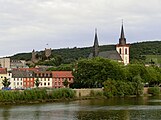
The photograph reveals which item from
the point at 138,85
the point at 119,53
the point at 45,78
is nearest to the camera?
the point at 138,85

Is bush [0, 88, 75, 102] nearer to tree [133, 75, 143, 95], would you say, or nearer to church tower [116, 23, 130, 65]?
tree [133, 75, 143, 95]

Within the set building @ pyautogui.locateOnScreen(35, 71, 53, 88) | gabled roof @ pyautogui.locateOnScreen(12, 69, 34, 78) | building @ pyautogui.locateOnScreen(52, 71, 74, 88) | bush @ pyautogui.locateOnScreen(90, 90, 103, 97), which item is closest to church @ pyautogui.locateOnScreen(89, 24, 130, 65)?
building @ pyautogui.locateOnScreen(52, 71, 74, 88)

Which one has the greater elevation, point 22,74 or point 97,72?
point 97,72

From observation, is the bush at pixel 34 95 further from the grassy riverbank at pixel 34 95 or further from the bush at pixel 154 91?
the bush at pixel 154 91

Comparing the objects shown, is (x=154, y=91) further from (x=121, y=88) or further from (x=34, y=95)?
(x=34, y=95)

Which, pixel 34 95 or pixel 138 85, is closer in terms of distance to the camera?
pixel 34 95

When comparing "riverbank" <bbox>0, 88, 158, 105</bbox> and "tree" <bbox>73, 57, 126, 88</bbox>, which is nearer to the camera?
"riverbank" <bbox>0, 88, 158, 105</bbox>

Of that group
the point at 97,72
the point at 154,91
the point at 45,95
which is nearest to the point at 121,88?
the point at 97,72

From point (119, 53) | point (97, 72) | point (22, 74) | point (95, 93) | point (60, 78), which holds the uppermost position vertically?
point (119, 53)

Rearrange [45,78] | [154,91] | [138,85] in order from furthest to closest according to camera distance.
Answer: [45,78], [154,91], [138,85]

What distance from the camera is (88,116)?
5588cm

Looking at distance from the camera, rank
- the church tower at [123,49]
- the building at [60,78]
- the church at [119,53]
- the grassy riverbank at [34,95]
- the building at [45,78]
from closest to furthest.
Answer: the grassy riverbank at [34,95]
the building at [45,78]
the building at [60,78]
the church at [119,53]
the church tower at [123,49]

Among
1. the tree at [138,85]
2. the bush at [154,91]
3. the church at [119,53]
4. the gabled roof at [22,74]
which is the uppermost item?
the church at [119,53]

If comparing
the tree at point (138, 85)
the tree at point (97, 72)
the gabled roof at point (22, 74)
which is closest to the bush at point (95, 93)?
the tree at point (97, 72)
